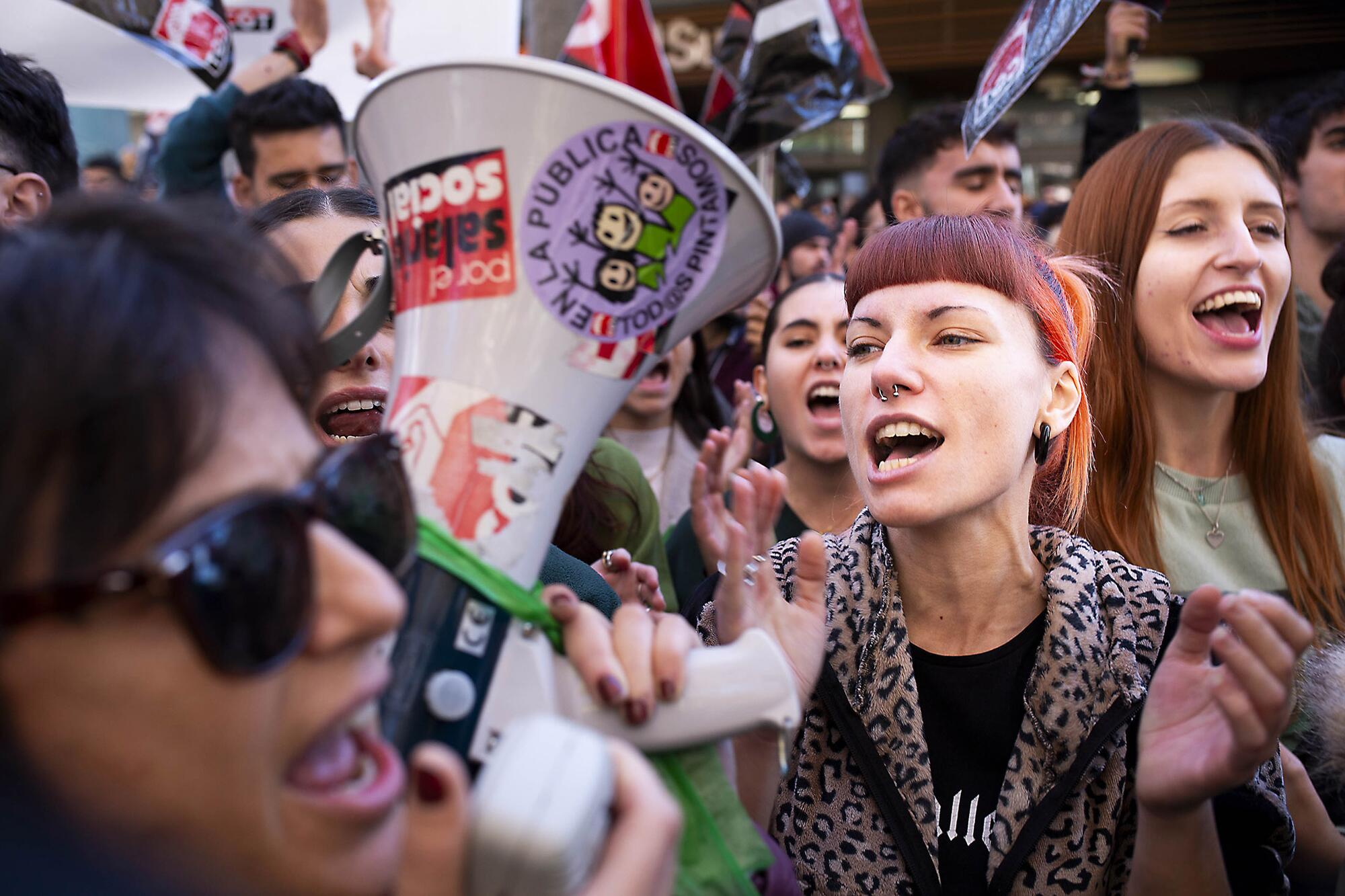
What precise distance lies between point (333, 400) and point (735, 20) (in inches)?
161

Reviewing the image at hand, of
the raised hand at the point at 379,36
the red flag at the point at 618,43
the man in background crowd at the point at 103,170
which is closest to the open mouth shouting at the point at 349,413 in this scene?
the raised hand at the point at 379,36

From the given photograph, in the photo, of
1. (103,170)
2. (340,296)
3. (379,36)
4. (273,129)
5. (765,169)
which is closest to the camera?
(340,296)

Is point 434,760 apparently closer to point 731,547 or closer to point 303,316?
point 303,316

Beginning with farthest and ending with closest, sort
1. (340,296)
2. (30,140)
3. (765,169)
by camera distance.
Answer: (765,169)
(30,140)
(340,296)

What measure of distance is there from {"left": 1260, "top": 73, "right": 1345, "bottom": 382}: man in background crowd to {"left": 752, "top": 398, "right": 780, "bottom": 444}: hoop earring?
6.54ft

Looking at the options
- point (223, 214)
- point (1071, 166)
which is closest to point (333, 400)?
point (223, 214)

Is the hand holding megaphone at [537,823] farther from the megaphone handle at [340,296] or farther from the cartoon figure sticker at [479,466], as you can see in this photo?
the megaphone handle at [340,296]

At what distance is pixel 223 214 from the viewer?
108 cm

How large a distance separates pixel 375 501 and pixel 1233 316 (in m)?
2.29

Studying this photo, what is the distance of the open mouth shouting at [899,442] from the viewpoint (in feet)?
5.88

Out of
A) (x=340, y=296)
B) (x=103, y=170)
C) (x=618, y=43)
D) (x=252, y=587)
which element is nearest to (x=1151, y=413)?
(x=340, y=296)

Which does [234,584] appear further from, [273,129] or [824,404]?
[273,129]

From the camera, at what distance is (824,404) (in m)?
3.48

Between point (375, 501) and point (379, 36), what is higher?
point (375, 501)
